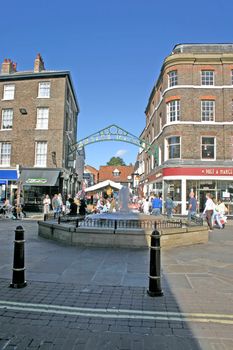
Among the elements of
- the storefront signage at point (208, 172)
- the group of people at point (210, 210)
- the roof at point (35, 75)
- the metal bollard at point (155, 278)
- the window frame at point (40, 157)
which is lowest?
the metal bollard at point (155, 278)

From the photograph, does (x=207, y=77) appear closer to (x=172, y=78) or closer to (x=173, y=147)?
(x=172, y=78)

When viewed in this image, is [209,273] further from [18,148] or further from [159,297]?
[18,148]

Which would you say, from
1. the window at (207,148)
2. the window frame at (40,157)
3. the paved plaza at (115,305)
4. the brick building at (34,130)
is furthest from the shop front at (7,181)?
the paved plaza at (115,305)

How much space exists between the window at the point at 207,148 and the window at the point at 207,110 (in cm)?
181

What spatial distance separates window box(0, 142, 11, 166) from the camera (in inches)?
1163

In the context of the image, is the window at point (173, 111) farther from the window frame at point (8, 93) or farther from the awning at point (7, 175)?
the window frame at point (8, 93)

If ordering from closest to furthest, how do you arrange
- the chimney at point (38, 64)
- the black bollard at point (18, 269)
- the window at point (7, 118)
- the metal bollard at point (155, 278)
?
the metal bollard at point (155, 278) → the black bollard at point (18, 269) → the window at point (7, 118) → the chimney at point (38, 64)

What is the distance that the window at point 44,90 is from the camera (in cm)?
2970

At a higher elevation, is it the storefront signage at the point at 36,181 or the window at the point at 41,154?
the window at the point at 41,154

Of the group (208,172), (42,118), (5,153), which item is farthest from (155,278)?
(5,153)

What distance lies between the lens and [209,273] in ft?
21.9

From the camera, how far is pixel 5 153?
29750mm

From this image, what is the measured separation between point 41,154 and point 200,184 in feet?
49.4

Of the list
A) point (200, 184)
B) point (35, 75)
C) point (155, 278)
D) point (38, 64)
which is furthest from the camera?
point (38, 64)
